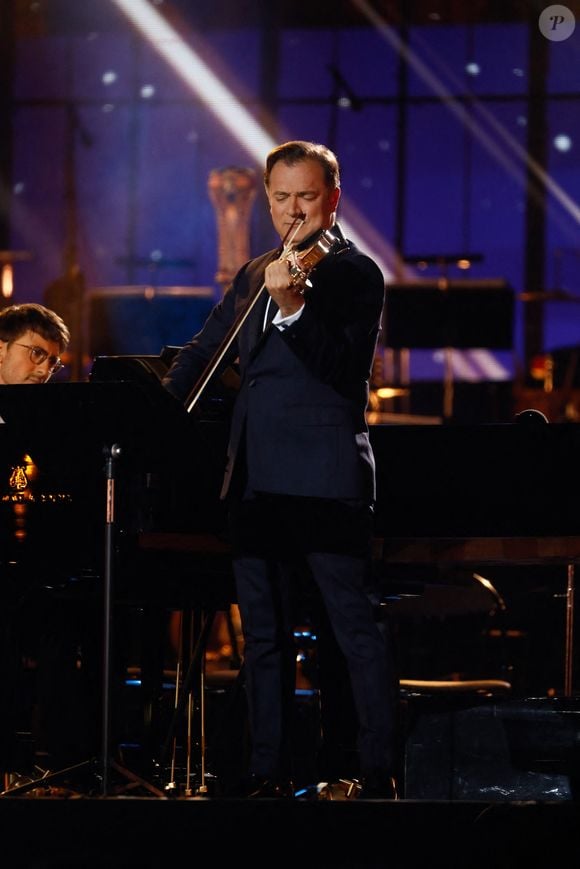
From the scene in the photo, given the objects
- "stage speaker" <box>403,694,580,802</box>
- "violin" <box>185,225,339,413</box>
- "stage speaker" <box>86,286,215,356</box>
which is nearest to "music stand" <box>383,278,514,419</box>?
"stage speaker" <box>86,286,215,356</box>

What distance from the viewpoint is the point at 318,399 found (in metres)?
3.25

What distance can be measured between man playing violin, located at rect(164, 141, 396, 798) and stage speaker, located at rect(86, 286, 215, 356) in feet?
21.0

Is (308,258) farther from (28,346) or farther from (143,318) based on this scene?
(143,318)

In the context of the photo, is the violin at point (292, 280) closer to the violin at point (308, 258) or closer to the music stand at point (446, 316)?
the violin at point (308, 258)

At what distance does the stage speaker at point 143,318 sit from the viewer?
9.79m

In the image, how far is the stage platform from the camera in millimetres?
2330

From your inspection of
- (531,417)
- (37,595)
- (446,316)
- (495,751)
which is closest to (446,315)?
(446,316)

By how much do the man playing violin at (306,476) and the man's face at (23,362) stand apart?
1021mm

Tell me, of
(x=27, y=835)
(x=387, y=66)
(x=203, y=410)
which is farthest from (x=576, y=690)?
(x=387, y=66)

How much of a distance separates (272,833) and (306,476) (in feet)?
3.43

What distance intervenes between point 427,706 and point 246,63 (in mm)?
10421

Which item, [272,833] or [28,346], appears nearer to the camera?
[272,833]

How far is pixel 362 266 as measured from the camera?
128 inches

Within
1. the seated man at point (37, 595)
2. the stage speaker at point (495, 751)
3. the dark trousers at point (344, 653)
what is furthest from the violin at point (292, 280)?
the stage speaker at point (495, 751)
